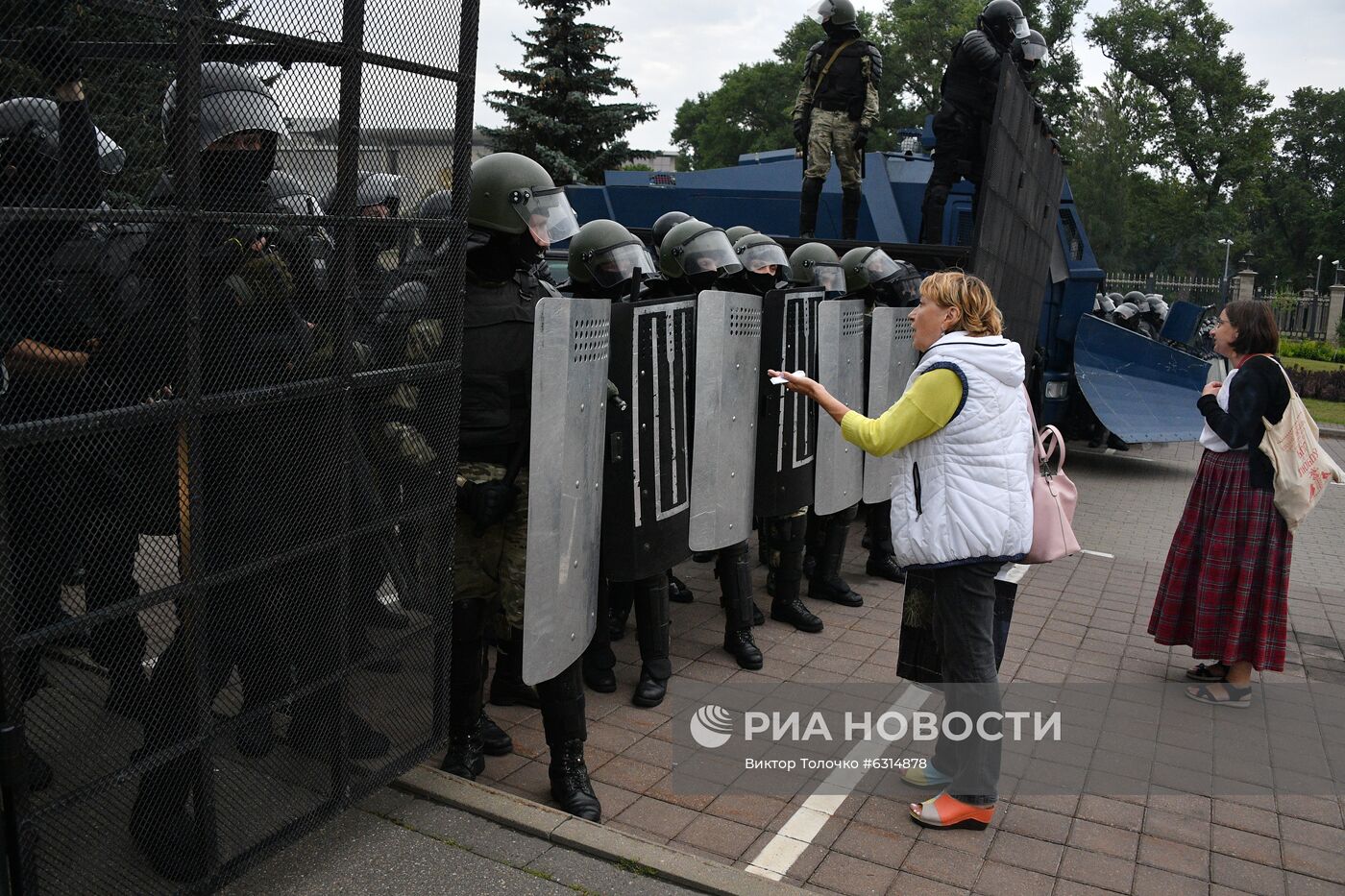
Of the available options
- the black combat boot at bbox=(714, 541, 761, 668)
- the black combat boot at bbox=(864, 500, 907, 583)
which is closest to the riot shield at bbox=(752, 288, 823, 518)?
the black combat boot at bbox=(714, 541, 761, 668)

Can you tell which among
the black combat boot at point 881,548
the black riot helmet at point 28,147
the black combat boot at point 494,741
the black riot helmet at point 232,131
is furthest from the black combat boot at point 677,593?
the black riot helmet at point 28,147

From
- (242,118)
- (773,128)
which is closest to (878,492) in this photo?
(242,118)

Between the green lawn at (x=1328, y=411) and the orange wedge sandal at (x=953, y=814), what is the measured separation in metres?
14.7

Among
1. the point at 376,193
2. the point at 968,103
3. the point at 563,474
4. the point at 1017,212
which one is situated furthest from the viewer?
the point at 968,103

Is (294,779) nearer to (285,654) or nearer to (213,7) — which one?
(285,654)

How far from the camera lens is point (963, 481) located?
3.48 m

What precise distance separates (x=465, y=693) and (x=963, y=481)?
171cm

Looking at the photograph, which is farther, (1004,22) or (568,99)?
(568,99)

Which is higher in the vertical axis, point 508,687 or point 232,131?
point 232,131

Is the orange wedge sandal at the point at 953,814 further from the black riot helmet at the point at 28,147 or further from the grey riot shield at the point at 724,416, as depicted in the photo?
the black riot helmet at the point at 28,147

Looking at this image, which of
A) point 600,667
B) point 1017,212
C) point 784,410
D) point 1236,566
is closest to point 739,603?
point 600,667

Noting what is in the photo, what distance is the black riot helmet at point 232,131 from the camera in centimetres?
248

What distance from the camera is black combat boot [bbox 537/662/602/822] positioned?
3.57m

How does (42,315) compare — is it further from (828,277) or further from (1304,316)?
(1304,316)
